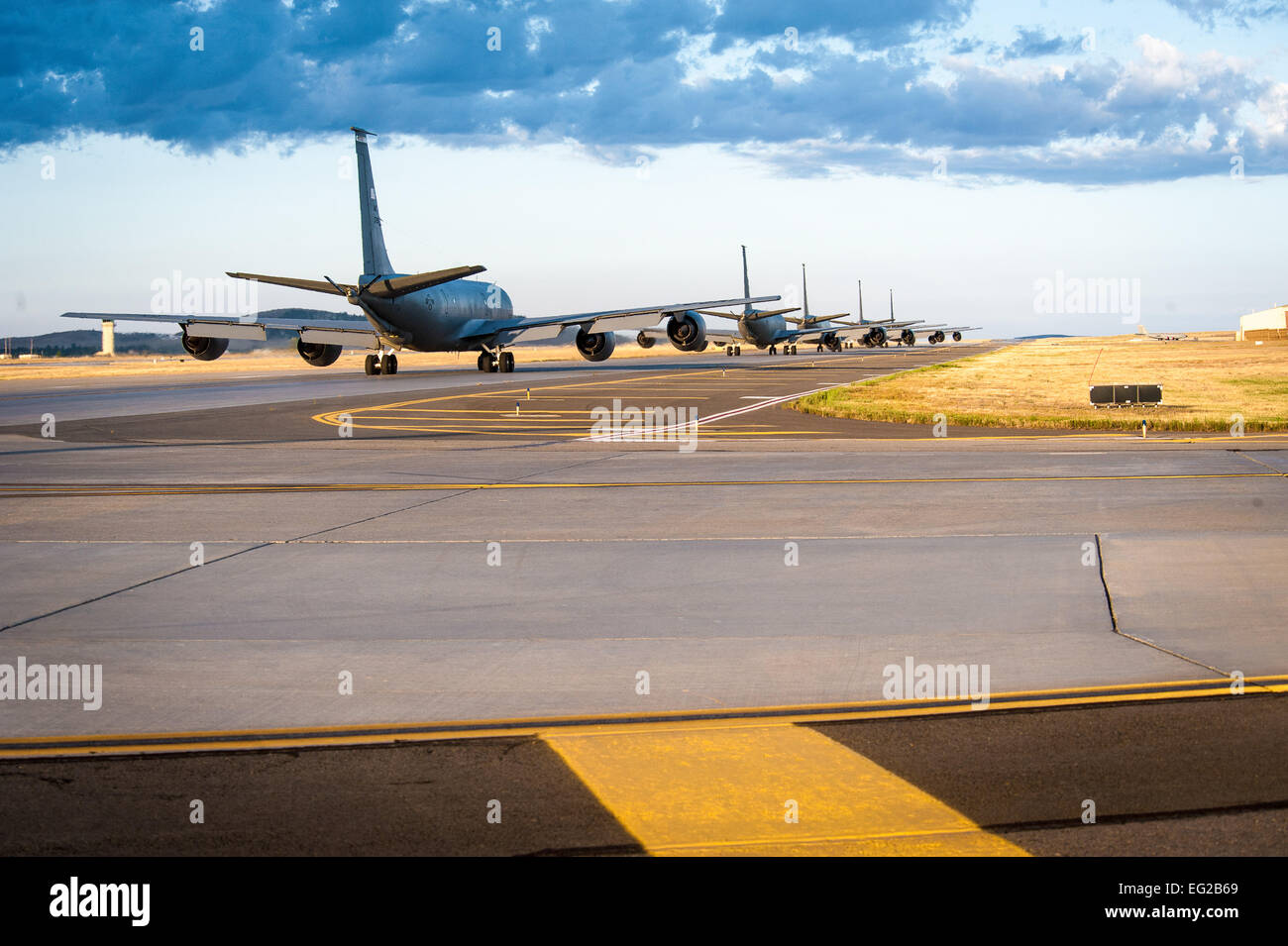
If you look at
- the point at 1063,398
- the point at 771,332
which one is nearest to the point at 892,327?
the point at 771,332

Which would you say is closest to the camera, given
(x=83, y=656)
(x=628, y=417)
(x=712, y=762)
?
(x=712, y=762)

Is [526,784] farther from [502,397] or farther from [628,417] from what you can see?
[502,397]

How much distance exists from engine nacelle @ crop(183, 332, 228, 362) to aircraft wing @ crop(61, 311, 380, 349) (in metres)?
0.31

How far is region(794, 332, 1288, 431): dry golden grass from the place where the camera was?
88.8 ft

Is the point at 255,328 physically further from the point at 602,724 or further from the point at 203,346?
the point at 602,724

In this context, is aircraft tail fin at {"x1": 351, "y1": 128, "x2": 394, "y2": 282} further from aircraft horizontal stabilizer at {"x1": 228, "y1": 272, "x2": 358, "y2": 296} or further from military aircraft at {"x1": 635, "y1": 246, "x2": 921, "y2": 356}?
military aircraft at {"x1": 635, "y1": 246, "x2": 921, "y2": 356}

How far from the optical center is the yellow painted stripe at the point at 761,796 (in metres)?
5.29

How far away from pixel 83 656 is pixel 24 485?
36.6 ft

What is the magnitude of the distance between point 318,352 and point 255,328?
19.2ft

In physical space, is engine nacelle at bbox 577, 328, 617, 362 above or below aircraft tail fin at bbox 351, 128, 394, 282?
below

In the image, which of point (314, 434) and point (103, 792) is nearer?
point (103, 792)

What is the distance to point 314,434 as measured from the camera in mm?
26656

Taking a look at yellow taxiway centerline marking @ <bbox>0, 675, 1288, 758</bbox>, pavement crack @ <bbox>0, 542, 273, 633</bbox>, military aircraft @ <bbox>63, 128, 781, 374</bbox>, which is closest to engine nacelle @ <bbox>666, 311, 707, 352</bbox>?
military aircraft @ <bbox>63, 128, 781, 374</bbox>
